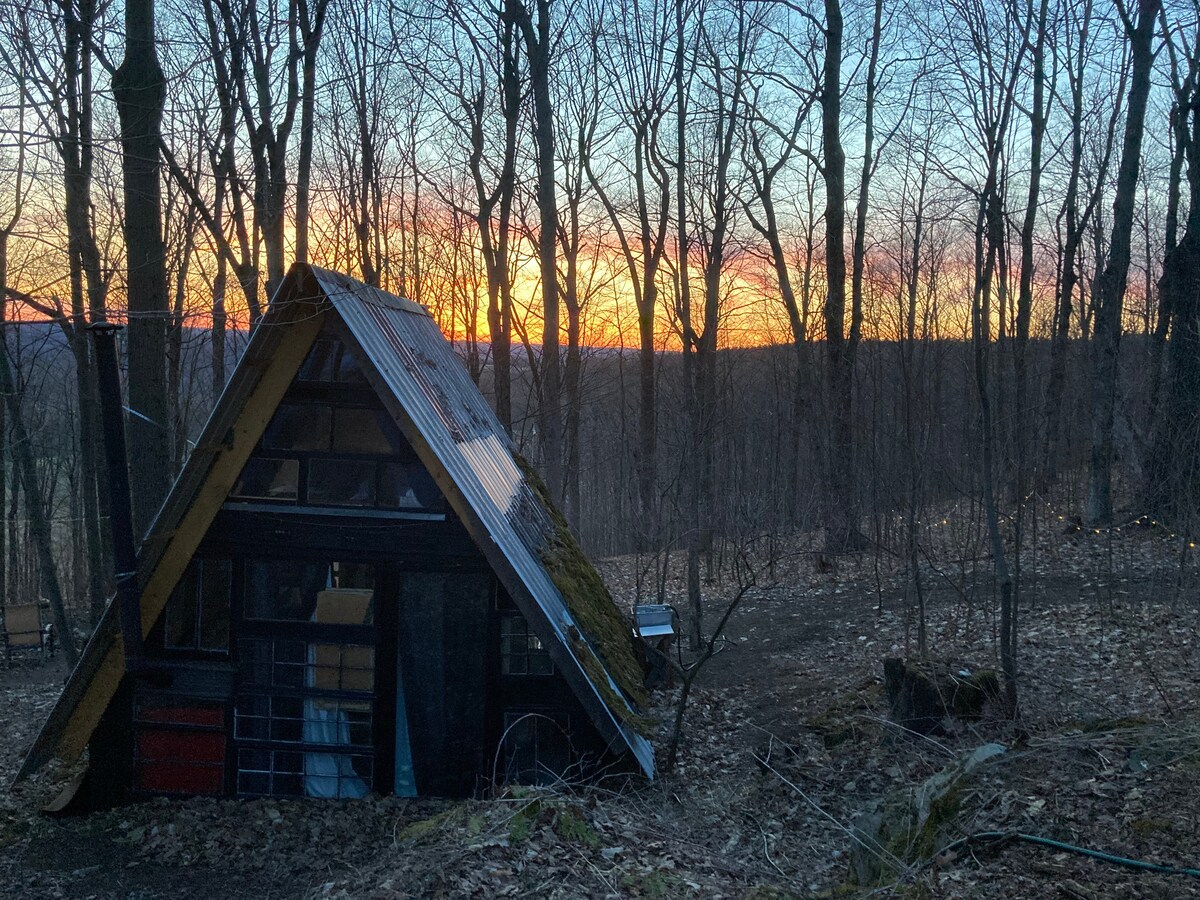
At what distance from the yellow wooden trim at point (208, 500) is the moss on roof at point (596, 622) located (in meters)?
2.92

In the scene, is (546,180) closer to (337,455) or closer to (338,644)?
(337,455)

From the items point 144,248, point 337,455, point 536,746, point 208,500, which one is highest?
point 144,248

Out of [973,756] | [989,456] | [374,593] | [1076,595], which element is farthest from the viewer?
[1076,595]

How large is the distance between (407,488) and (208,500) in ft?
5.24

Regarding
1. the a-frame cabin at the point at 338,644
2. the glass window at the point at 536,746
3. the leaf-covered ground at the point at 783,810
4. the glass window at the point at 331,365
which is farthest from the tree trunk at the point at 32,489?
the glass window at the point at 536,746

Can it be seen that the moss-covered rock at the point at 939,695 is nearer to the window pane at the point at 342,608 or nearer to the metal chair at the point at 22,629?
the window pane at the point at 342,608

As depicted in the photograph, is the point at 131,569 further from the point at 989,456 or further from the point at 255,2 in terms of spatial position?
the point at 255,2

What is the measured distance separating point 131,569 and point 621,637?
524cm

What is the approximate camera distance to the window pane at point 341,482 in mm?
7805

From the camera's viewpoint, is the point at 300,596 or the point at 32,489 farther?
the point at 32,489

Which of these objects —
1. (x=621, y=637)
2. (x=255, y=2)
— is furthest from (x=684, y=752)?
(x=255, y=2)

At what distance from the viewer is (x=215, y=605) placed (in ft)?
25.6

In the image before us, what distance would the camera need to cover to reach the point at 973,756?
6.38m

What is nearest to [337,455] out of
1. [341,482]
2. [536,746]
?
[341,482]
